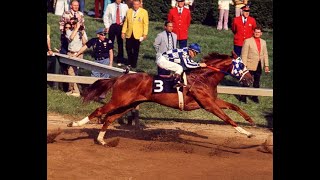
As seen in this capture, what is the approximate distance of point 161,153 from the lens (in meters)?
14.1

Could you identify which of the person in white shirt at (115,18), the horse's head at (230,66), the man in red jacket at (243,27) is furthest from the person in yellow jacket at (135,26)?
the horse's head at (230,66)

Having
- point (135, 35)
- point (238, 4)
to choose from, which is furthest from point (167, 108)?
point (238, 4)

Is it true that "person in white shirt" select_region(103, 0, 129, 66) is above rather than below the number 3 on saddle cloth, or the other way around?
above

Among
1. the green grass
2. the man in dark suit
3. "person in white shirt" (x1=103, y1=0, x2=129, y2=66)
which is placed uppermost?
"person in white shirt" (x1=103, y1=0, x2=129, y2=66)

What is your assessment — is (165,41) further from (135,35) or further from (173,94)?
(173,94)

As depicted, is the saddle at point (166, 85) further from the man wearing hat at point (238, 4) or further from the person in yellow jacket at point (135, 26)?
the man wearing hat at point (238, 4)

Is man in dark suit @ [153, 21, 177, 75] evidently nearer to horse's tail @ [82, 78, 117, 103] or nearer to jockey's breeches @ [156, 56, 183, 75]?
jockey's breeches @ [156, 56, 183, 75]

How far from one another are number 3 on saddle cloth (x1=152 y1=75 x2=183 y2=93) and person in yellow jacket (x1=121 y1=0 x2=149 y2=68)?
16.2 feet

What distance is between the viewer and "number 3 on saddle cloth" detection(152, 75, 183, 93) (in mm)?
14578

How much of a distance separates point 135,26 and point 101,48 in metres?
1.52

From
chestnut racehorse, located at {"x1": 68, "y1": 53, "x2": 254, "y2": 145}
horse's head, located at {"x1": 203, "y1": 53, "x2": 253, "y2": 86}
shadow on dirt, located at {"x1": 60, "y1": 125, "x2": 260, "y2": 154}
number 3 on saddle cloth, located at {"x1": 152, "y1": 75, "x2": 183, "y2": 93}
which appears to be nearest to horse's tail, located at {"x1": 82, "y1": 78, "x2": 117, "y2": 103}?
chestnut racehorse, located at {"x1": 68, "y1": 53, "x2": 254, "y2": 145}

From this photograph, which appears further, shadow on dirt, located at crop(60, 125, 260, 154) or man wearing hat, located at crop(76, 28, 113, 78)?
man wearing hat, located at crop(76, 28, 113, 78)
